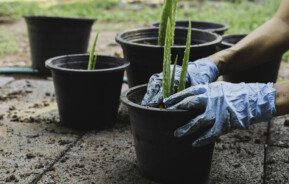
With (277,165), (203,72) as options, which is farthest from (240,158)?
(203,72)

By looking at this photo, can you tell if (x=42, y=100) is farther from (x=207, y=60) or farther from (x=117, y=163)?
(x=207, y=60)

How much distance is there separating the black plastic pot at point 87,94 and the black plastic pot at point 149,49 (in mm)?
93

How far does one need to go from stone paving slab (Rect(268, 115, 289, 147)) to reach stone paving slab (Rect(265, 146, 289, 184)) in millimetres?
89

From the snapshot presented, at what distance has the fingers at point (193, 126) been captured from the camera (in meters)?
2.00

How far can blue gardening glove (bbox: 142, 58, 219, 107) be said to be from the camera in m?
2.24

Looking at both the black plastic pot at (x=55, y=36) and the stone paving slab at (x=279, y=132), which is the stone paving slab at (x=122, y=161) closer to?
the stone paving slab at (x=279, y=132)

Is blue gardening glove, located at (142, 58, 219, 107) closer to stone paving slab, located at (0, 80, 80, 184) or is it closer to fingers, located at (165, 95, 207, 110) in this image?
fingers, located at (165, 95, 207, 110)

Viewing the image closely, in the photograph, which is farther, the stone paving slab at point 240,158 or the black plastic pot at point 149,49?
the black plastic pot at point 149,49

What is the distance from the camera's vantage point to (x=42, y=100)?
11.6 feet

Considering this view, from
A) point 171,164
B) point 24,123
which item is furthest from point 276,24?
point 24,123

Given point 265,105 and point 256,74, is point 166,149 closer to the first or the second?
point 265,105

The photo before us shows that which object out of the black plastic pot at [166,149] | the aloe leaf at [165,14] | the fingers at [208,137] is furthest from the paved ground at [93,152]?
the aloe leaf at [165,14]

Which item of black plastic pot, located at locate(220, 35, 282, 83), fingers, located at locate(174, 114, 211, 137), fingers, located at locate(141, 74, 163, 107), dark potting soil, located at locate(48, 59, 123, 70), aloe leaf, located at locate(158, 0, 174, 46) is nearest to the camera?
fingers, located at locate(174, 114, 211, 137)

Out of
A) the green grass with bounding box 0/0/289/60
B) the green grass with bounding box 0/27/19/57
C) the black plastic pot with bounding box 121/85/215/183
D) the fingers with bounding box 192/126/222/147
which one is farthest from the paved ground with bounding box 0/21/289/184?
the green grass with bounding box 0/0/289/60
